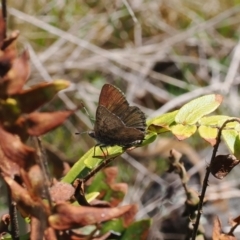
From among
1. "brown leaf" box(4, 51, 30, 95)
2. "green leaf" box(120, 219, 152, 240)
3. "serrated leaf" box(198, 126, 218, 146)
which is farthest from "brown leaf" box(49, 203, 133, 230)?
"green leaf" box(120, 219, 152, 240)

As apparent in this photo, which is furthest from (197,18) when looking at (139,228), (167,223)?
(139,228)

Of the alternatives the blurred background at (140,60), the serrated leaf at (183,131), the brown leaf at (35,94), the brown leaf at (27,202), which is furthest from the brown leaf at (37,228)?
the blurred background at (140,60)

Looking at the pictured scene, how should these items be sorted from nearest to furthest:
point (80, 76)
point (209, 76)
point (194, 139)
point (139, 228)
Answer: point (139, 228) → point (194, 139) → point (80, 76) → point (209, 76)

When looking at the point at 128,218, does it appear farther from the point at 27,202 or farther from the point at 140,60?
the point at 140,60

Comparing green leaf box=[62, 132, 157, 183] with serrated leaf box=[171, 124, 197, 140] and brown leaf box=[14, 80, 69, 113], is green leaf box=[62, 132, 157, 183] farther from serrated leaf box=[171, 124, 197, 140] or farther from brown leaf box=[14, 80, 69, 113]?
brown leaf box=[14, 80, 69, 113]

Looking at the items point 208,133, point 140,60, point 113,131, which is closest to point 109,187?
point 113,131

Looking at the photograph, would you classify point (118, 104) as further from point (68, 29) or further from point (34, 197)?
point (68, 29)

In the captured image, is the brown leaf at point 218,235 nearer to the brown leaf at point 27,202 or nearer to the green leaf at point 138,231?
the green leaf at point 138,231
